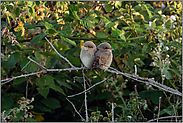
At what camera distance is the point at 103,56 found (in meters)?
2.68

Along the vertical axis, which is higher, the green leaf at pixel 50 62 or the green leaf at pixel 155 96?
the green leaf at pixel 50 62

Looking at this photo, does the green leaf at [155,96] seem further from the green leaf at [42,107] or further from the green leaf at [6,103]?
the green leaf at [6,103]

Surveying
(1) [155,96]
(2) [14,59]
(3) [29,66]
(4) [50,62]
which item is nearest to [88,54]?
(4) [50,62]

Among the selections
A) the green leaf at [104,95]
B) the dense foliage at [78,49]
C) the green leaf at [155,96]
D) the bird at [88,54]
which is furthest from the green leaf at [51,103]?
the green leaf at [155,96]

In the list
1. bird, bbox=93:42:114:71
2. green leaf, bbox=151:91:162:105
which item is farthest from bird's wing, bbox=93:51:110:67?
green leaf, bbox=151:91:162:105

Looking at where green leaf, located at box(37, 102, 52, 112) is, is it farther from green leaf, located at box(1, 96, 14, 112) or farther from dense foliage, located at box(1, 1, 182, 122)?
green leaf, located at box(1, 96, 14, 112)

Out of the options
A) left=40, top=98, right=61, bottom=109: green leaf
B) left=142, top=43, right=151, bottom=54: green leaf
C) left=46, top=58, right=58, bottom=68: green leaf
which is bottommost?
left=40, top=98, right=61, bottom=109: green leaf

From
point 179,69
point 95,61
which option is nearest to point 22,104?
point 95,61

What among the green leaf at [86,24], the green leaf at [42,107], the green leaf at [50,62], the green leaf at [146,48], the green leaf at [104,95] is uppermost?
the green leaf at [86,24]

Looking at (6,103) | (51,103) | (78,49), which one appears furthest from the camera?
(78,49)

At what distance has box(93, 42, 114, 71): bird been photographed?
8.67ft

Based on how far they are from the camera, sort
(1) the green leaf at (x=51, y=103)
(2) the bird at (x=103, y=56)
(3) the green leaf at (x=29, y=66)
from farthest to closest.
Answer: (1) the green leaf at (x=51, y=103), (3) the green leaf at (x=29, y=66), (2) the bird at (x=103, y=56)

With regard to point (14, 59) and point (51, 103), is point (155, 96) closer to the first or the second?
point (51, 103)

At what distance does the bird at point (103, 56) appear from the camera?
8.67 ft
